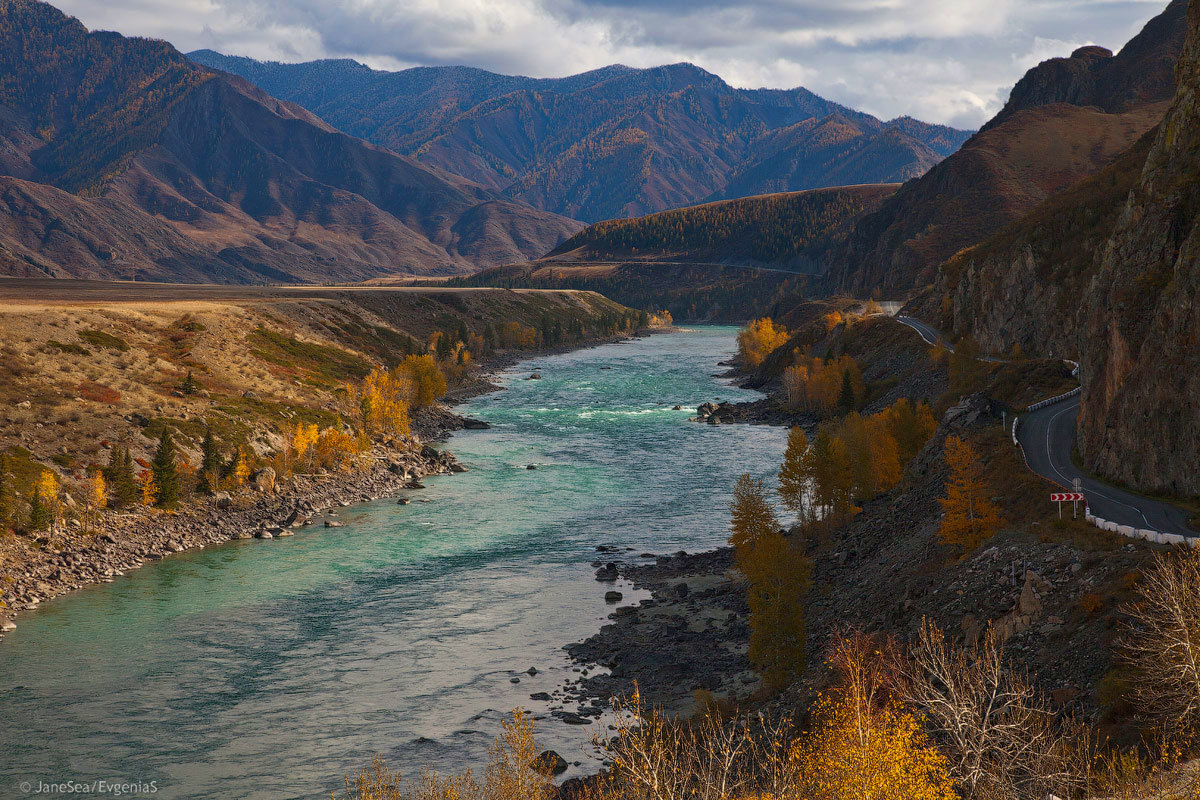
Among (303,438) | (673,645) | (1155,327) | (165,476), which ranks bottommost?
(673,645)

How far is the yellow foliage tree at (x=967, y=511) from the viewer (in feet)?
143

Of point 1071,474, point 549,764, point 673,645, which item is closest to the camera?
point 549,764

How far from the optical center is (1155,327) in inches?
1633

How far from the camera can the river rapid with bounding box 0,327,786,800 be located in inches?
1531

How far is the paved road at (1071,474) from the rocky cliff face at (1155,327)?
1245mm

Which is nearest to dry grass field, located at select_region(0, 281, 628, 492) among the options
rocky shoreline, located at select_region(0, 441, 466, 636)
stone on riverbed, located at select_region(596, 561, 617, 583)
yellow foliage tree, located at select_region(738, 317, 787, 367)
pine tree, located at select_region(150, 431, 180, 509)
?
pine tree, located at select_region(150, 431, 180, 509)

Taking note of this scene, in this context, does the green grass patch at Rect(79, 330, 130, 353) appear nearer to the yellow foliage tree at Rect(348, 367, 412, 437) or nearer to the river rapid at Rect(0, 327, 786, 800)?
the yellow foliage tree at Rect(348, 367, 412, 437)

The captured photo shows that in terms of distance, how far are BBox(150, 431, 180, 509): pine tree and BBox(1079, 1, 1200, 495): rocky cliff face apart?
67.0m

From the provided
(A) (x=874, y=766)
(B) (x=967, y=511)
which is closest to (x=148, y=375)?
(B) (x=967, y=511)

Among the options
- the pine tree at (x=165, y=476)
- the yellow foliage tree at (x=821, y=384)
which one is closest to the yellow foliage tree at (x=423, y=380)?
the yellow foliage tree at (x=821, y=384)

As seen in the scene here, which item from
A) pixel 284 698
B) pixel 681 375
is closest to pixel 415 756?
pixel 284 698

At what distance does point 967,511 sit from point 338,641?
3649 cm

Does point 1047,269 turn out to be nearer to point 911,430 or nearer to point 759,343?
point 911,430

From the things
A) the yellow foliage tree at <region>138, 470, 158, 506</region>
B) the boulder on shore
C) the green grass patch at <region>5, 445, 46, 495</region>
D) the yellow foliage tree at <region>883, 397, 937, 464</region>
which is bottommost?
the boulder on shore
